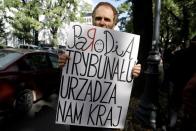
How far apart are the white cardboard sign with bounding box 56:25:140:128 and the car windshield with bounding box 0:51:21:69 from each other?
521cm

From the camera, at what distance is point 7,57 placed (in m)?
9.34

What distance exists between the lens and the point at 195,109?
2.46 meters

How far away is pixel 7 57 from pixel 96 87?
5.82 metres

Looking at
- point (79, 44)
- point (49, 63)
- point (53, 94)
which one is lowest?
point (53, 94)

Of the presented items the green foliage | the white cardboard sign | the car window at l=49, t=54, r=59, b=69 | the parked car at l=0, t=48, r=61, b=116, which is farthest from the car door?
the green foliage

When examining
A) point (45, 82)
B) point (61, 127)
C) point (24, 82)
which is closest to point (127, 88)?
point (61, 127)

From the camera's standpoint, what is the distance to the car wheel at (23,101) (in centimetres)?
915

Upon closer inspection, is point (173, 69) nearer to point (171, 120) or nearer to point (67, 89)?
point (171, 120)

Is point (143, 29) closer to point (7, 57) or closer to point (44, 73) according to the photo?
point (44, 73)

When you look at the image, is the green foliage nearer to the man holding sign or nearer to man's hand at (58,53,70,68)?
the man holding sign

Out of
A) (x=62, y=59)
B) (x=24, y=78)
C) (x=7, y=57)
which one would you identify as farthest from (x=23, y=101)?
(x=62, y=59)

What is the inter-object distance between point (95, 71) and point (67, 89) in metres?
0.31

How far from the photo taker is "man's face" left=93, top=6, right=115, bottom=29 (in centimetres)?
367

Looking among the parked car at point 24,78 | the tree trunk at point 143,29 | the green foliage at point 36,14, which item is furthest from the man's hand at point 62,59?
the green foliage at point 36,14
